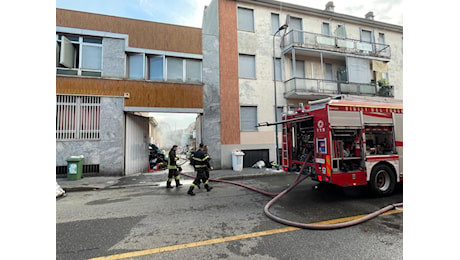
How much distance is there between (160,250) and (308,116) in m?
4.95

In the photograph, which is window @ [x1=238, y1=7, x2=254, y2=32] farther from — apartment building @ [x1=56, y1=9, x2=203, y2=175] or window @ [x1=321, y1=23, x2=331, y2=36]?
window @ [x1=321, y1=23, x2=331, y2=36]

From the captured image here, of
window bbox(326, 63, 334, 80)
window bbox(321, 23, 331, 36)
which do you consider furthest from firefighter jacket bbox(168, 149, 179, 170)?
window bbox(321, 23, 331, 36)

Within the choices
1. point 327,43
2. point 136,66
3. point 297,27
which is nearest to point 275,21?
point 297,27

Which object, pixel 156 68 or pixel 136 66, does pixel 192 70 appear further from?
pixel 136 66

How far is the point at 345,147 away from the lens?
18.4 ft

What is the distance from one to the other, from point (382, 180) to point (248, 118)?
7830mm

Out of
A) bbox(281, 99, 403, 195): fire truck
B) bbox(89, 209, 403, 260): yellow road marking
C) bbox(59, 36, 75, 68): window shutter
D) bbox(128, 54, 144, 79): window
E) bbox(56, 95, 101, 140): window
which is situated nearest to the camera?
bbox(89, 209, 403, 260): yellow road marking

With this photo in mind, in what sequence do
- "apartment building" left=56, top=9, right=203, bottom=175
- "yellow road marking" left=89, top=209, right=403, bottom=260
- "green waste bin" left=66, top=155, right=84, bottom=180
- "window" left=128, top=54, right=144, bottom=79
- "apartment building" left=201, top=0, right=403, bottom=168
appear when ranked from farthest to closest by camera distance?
"apartment building" left=201, top=0, right=403, bottom=168 < "window" left=128, top=54, right=144, bottom=79 < "apartment building" left=56, top=9, right=203, bottom=175 < "green waste bin" left=66, top=155, right=84, bottom=180 < "yellow road marking" left=89, top=209, right=403, bottom=260

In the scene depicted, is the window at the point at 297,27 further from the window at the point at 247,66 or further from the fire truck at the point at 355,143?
the fire truck at the point at 355,143

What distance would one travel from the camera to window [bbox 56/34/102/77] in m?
9.51

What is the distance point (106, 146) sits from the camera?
970 centimetres

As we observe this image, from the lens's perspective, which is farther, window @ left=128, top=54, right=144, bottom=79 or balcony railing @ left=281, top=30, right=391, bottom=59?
balcony railing @ left=281, top=30, right=391, bottom=59

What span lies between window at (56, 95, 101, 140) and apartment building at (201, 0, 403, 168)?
5.49m

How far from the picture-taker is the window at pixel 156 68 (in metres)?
11.0
